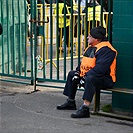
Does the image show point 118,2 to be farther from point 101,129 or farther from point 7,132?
point 7,132

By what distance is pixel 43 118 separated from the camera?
235 inches

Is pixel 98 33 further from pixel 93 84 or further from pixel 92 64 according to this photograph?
pixel 93 84

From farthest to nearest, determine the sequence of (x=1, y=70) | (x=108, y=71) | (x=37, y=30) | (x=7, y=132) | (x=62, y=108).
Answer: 1. (x=1, y=70)
2. (x=37, y=30)
3. (x=62, y=108)
4. (x=108, y=71)
5. (x=7, y=132)

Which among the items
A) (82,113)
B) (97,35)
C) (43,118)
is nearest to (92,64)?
(97,35)

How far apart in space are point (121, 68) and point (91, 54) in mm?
445

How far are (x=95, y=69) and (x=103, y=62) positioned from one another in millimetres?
141

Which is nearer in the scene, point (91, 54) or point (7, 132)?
point (7, 132)

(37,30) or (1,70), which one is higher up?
(37,30)

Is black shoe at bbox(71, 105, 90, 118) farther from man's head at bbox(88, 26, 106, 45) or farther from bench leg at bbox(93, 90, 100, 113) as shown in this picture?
man's head at bbox(88, 26, 106, 45)

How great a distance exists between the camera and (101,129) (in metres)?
5.46

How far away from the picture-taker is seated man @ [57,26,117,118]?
5793 millimetres

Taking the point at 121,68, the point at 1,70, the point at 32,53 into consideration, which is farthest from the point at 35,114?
the point at 1,70

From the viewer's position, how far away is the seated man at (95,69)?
5793 millimetres

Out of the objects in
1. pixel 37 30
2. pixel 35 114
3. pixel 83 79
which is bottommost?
pixel 35 114
